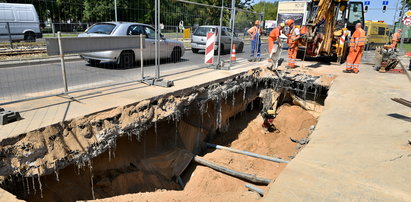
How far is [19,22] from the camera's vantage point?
9.97m

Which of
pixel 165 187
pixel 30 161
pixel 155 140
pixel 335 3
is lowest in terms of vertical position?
pixel 165 187

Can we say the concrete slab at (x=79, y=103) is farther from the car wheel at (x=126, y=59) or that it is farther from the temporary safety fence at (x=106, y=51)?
the car wheel at (x=126, y=59)

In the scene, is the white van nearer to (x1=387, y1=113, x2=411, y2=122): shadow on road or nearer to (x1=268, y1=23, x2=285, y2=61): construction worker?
(x1=268, y1=23, x2=285, y2=61): construction worker

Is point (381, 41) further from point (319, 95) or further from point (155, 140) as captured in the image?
point (155, 140)

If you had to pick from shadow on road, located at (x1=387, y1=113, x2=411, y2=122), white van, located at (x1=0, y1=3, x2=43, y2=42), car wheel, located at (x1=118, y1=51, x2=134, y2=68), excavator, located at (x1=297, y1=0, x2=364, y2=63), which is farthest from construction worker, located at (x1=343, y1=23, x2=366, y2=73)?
white van, located at (x1=0, y1=3, x2=43, y2=42)

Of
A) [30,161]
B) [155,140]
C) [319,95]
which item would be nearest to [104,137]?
[30,161]

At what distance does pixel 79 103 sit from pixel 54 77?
380 centimetres

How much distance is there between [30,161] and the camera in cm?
350

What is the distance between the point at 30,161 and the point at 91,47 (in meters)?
2.34

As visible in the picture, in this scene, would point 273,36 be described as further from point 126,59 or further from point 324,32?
point 126,59

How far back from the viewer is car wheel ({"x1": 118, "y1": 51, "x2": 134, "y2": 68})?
925 centimetres

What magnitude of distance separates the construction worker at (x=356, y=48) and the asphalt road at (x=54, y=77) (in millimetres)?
6154

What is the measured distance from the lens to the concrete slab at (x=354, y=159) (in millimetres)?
2732

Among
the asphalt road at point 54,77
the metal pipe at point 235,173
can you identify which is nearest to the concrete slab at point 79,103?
the asphalt road at point 54,77
